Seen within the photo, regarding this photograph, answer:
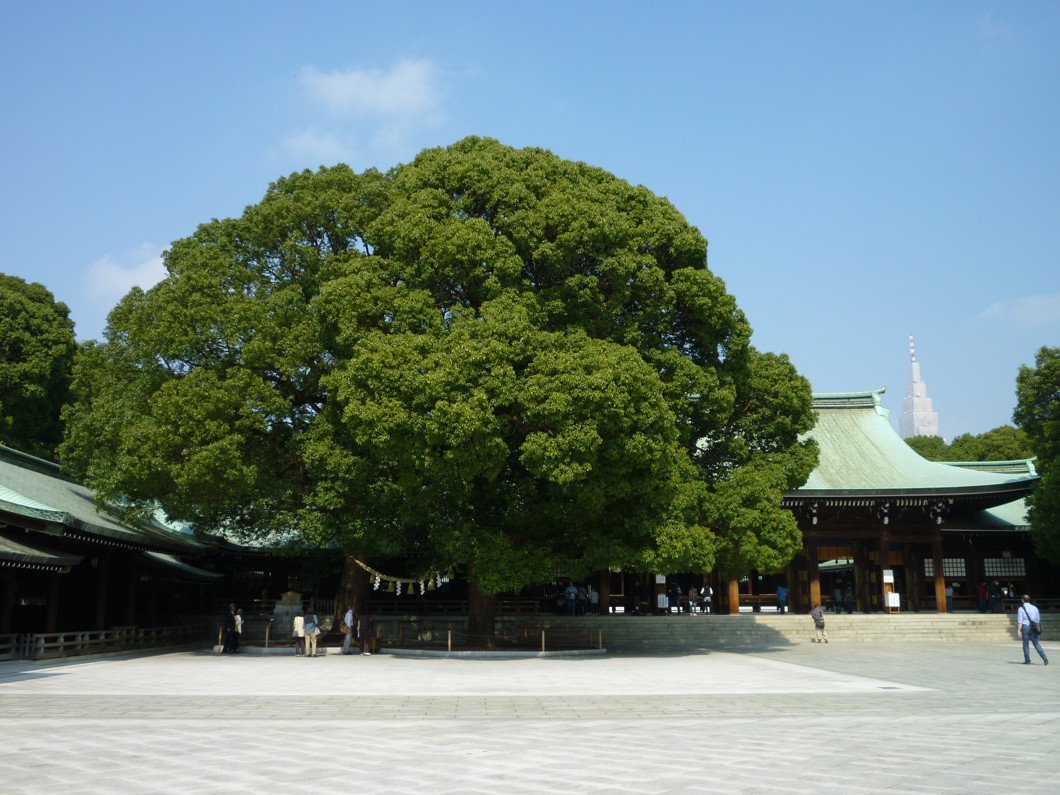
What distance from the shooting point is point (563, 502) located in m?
22.0

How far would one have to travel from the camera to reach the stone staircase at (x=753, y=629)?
28500 mm

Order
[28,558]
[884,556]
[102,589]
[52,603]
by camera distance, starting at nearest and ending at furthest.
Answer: [28,558]
[52,603]
[102,589]
[884,556]

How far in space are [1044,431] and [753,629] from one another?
12.9 metres

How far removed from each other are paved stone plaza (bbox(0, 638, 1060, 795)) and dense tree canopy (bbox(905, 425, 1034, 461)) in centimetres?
4845

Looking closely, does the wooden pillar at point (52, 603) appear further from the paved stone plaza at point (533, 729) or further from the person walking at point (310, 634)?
the person walking at point (310, 634)

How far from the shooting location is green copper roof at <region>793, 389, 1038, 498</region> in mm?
31984

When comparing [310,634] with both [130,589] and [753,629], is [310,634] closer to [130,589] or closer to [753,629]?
[130,589]

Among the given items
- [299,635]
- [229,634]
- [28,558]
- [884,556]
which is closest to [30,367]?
[229,634]

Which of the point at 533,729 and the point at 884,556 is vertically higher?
A: the point at 884,556

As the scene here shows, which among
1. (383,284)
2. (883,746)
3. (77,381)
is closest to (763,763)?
(883,746)

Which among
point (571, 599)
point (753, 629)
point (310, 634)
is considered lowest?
point (753, 629)

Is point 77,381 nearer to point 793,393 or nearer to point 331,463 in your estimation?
point 331,463

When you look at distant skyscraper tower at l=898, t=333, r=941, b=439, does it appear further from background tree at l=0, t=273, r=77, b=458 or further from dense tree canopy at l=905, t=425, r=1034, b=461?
background tree at l=0, t=273, r=77, b=458

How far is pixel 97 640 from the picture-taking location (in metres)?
23.9
